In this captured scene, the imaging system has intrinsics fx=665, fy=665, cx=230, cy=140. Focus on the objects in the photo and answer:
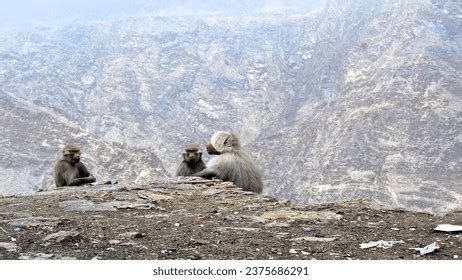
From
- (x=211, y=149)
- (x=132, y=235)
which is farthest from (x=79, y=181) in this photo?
(x=132, y=235)

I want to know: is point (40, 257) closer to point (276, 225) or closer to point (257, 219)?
point (276, 225)

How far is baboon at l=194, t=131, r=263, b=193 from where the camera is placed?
19219mm

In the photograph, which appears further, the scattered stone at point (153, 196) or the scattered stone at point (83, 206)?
the scattered stone at point (153, 196)

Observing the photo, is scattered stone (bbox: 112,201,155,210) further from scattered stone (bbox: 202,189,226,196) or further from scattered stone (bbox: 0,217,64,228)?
scattered stone (bbox: 0,217,64,228)

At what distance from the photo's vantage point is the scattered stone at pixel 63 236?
34.2 feet

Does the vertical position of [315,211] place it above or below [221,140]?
below

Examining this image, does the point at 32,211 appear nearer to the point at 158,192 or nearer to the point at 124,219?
the point at 124,219

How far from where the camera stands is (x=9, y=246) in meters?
10.1

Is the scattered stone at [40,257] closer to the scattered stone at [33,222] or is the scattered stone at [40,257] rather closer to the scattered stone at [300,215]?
the scattered stone at [33,222]

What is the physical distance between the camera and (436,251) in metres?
9.73

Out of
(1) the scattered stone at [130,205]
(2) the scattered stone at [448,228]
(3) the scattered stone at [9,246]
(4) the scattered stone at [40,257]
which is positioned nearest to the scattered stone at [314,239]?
(2) the scattered stone at [448,228]

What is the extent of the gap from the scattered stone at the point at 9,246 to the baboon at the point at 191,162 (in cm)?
1091

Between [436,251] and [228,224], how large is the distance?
3.99 meters
